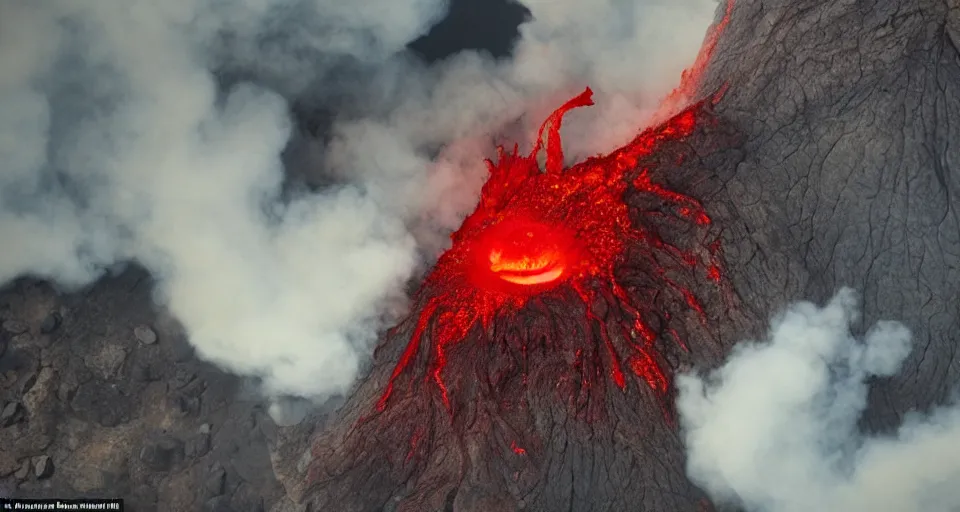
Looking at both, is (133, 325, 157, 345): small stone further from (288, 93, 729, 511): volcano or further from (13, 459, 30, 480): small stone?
(288, 93, 729, 511): volcano

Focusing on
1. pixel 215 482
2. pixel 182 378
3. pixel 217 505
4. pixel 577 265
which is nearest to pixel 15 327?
pixel 182 378

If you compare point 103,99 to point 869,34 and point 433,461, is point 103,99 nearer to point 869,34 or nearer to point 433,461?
point 433,461

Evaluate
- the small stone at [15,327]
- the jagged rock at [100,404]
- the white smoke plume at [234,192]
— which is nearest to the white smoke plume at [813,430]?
the white smoke plume at [234,192]

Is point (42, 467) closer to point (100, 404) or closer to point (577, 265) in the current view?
point (100, 404)

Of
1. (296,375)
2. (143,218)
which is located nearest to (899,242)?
(296,375)

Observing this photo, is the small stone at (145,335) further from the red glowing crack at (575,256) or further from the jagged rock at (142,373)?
the red glowing crack at (575,256)
